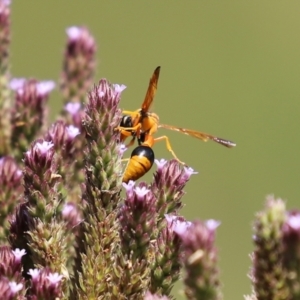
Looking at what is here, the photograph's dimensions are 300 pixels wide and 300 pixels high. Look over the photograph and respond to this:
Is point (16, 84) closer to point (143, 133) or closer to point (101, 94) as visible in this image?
point (143, 133)

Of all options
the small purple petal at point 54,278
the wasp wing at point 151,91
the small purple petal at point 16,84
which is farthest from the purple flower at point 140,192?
the small purple petal at point 16,84

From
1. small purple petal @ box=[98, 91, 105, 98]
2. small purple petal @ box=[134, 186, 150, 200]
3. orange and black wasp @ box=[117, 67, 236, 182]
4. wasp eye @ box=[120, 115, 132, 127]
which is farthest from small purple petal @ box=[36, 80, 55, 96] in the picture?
small purple petal @ box=[134, 186, 150, 200]

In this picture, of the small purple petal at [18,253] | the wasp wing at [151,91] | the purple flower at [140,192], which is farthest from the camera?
the wasp wing at [151,91]

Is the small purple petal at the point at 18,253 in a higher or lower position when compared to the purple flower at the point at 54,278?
higher

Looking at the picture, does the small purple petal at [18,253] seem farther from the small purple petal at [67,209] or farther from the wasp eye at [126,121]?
the wasp eye at [126,121]

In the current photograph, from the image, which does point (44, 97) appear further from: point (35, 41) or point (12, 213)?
point (35, 41)

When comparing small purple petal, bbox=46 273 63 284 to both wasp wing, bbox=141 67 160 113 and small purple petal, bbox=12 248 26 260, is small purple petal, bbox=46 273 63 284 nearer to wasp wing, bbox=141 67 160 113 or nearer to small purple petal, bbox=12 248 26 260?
small purple petal, bbox=12 248 26 260

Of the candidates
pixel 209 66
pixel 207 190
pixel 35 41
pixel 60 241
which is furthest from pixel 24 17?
pixel 60 241

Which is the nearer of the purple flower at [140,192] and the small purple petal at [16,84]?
the purple flower at [140,192]
